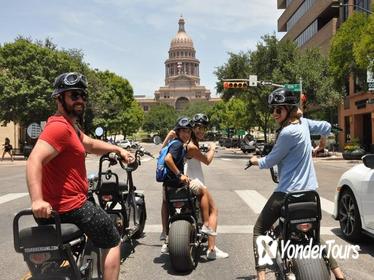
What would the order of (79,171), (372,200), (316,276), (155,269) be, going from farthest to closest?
(372,200)
(155,269)
(316,276)
(79,171)

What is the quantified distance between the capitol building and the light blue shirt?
570 feet

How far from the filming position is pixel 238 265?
5.79 meters

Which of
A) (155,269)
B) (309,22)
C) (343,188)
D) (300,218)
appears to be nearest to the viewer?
(300,218)

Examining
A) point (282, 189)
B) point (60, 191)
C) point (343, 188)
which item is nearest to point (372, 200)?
point (343, 188)

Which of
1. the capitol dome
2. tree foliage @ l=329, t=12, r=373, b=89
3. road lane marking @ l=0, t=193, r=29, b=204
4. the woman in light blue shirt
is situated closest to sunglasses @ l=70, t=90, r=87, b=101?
the woman in light blue shirt

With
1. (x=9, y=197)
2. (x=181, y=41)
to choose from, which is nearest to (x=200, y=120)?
(x=9, y=197)

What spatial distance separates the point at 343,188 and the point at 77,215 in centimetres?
454

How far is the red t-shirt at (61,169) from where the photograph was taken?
341cm

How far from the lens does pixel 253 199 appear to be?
11.7 meters

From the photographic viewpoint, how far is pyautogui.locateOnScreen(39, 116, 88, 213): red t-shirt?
341 centimetres

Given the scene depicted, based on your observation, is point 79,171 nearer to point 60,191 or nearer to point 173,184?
point 60,191

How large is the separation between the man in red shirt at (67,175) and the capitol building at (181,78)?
17455 cm

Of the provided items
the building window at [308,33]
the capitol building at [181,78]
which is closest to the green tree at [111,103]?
the building window at [308,33]

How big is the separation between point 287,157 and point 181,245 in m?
1.58
